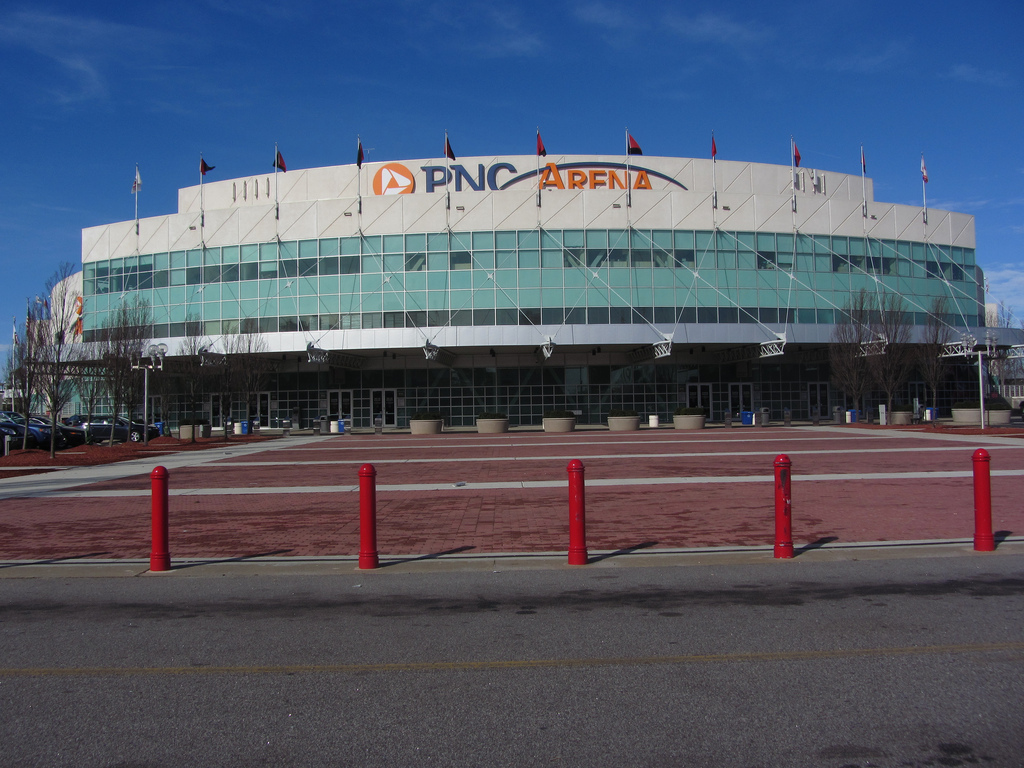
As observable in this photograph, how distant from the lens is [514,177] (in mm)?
45000

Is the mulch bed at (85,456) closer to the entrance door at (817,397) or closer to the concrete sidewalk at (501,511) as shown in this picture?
the concrete sidewalk at (501,511)

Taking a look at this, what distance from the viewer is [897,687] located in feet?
14.3

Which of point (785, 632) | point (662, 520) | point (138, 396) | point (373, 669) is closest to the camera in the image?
point (373, 669)

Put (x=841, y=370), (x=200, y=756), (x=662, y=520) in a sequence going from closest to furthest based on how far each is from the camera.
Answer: (x=200, y=756) → (x=662, y=520) → (x=841, y=370)

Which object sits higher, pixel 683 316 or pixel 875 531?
pixel 683 316

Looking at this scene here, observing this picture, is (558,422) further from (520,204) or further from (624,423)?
(520,204)

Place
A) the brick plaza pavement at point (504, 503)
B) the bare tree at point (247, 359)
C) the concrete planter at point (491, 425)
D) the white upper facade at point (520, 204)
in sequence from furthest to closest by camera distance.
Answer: the white upper facade at point (520, 204), the concrete planter at point (491, 425), the bare tree at point (247, 359), the brick plaza pavement at point (504, 503)

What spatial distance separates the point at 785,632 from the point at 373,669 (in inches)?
119

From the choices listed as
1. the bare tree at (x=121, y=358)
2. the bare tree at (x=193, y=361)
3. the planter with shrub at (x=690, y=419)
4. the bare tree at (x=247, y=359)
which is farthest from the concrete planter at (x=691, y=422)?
the bare tree at (x=121, y=358)

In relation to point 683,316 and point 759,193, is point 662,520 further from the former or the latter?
point 759,193

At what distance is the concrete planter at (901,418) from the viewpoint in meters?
38.8

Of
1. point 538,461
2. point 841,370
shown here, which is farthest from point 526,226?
point 538,461

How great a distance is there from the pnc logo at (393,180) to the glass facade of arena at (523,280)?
13.0ft

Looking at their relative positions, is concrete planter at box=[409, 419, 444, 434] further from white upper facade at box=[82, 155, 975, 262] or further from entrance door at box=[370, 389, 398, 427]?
white upper facade at box=[82, 155, 975, 262]
